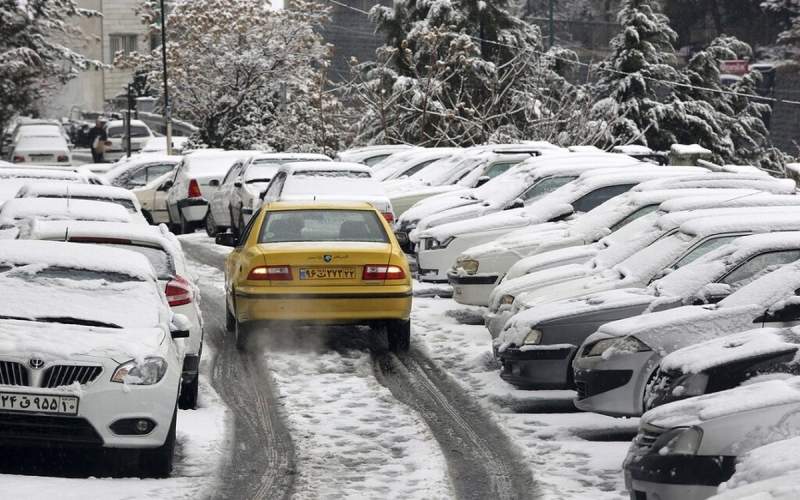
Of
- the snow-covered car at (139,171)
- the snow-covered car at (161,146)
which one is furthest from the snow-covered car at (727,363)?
the snow-covered car at (161,146)

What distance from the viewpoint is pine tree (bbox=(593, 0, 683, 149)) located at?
44.4 metres

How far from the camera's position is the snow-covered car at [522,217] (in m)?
17.7

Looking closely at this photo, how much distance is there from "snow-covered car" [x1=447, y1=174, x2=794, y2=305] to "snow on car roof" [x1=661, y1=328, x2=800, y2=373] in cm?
560

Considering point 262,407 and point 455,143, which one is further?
point 455,143

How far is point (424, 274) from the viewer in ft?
59.6

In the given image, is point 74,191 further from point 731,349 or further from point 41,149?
point 41,149

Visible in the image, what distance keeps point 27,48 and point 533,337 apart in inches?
1662

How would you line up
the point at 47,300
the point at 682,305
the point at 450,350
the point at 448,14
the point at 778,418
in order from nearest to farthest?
the point at 778,418
the point at 47,300
the point at 682,305
the point at 450,350
the point at 448,14

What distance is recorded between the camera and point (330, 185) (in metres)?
19.8

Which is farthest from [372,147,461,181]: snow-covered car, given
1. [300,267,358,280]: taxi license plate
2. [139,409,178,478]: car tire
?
[139,409,178,478]: car tire

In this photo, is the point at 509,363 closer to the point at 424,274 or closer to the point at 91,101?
the point at 424,274

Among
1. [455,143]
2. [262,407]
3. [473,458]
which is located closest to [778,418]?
[473,458]

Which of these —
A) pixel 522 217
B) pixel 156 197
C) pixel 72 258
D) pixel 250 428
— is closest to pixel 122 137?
pixel 156 197

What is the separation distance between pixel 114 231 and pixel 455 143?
1078 inches
